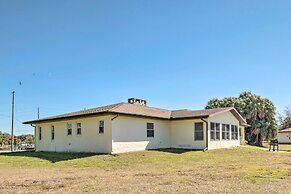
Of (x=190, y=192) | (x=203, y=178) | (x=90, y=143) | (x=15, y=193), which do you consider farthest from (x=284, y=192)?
(x=90, y=143)

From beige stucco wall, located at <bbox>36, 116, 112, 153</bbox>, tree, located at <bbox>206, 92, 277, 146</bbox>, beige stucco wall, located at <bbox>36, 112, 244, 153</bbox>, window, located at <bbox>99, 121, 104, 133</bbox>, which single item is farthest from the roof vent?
tree, located at <bbox>206, 92, 277, 146</bbox>

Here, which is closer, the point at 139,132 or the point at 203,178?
the point at 203,178

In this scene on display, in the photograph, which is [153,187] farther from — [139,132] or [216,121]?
[216,121]

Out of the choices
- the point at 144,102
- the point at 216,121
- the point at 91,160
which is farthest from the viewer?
the point at 144,102

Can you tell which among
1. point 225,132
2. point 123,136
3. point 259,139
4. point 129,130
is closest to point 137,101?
point 129,130

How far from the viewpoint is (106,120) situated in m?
20.8

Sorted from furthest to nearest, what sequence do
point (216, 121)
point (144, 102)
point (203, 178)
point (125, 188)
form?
point (144, 102)
point (216, 121)
point (203, 178)
point (125, 188)

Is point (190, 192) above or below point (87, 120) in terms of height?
below

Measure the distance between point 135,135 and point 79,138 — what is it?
13.0ft

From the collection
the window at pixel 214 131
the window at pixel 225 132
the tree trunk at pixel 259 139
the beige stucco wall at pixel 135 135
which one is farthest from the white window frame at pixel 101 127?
the tree trunk at pixel 259 139

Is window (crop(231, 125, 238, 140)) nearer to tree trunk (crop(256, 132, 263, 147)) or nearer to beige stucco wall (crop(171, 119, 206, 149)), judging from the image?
beige stucco wall (crop(171, 119, 206, 149))

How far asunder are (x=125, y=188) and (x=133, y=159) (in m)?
8.82

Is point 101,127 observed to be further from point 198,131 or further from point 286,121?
point 286,121

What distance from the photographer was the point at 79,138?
890 inches
